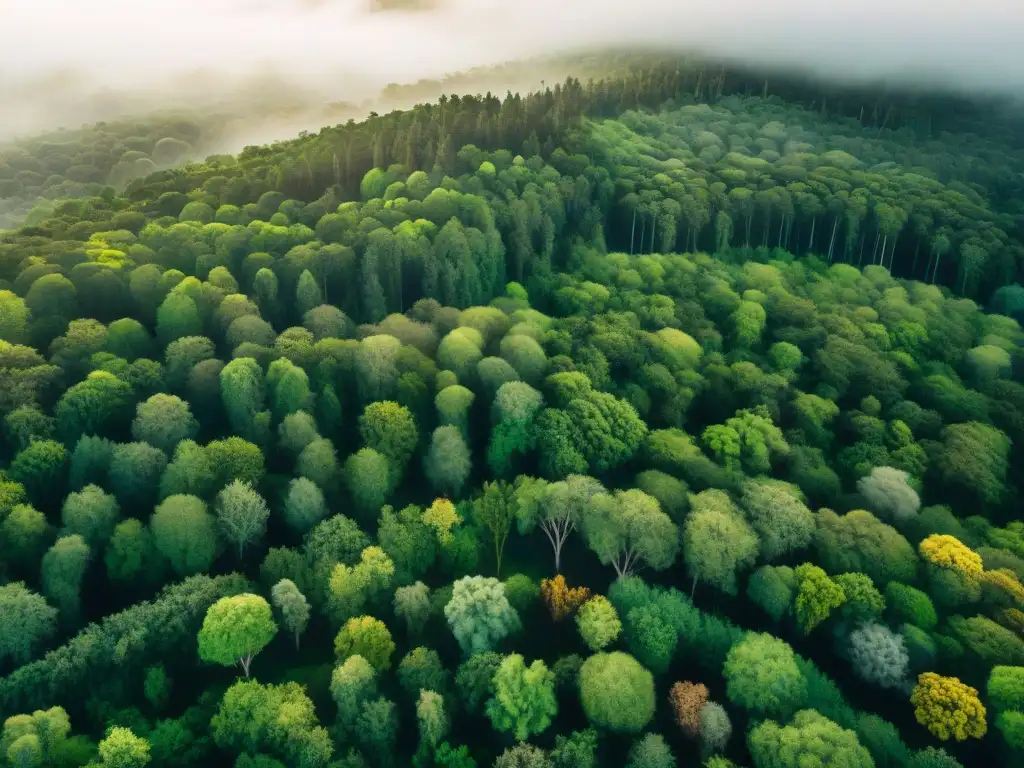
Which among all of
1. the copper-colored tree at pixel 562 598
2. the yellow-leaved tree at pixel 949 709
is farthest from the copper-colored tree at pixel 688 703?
the yellow-leaved tree at pixel 949 709

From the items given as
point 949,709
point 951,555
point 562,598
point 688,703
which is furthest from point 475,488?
point 951,555

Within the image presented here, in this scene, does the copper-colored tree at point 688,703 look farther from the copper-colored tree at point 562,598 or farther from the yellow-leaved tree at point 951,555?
the yellow-leaved tree at point 951,555

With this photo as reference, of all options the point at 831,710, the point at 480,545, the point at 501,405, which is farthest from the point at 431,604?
the point at 831,710

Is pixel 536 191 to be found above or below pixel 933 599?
above

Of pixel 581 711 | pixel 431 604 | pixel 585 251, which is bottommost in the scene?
pixel 581 711

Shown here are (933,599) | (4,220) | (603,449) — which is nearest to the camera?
(933,599)

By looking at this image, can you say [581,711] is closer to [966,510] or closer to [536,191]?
[966,510]
